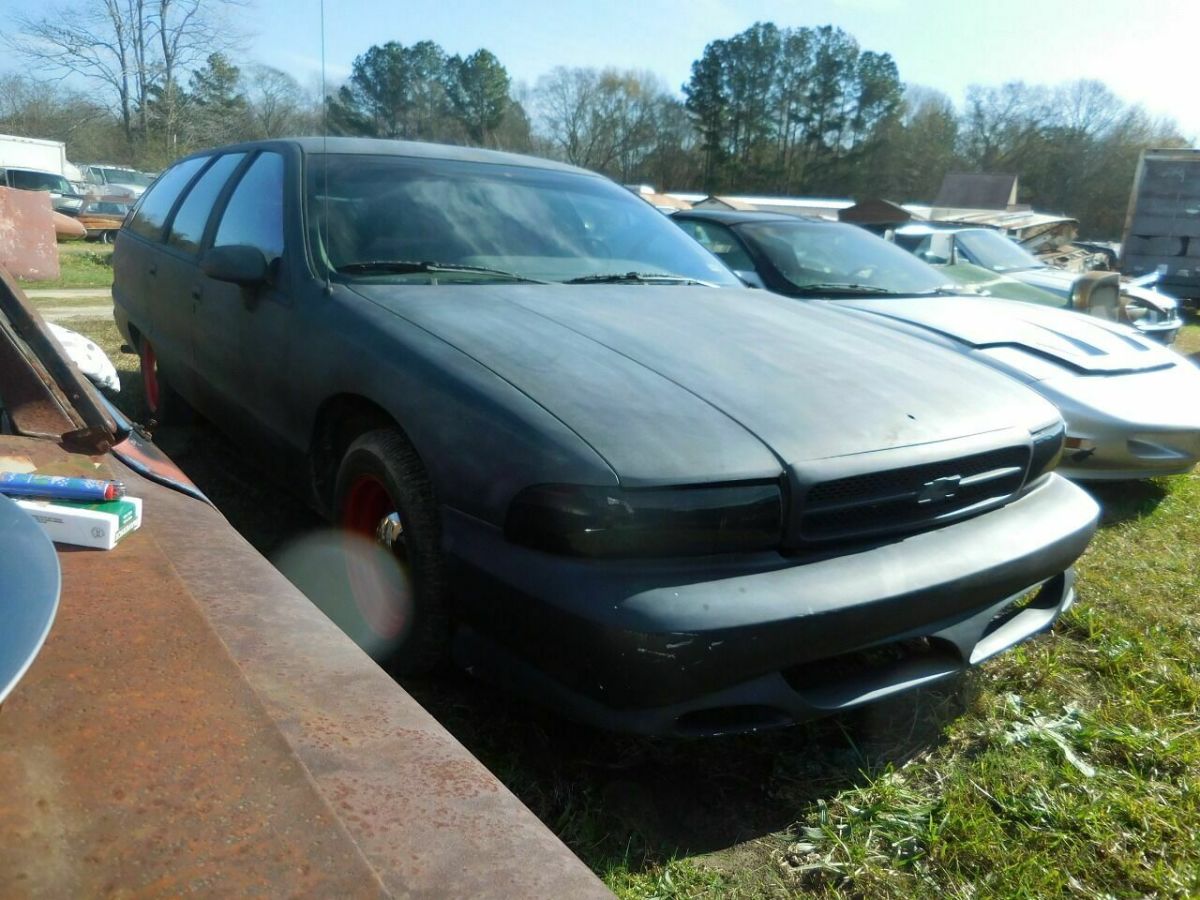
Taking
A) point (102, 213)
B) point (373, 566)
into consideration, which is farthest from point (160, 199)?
point (102, 213)

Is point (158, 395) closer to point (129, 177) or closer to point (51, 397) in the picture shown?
point (51, 397)

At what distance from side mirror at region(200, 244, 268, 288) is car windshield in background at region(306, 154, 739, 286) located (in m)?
0.20

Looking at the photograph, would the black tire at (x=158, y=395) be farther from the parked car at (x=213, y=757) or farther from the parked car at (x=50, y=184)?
the parked car at (x=50, y=184)

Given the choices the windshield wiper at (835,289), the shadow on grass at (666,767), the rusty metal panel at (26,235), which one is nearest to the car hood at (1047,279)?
the windshield wiper at (835,289)

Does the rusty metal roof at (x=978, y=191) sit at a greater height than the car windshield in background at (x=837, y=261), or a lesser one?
greater

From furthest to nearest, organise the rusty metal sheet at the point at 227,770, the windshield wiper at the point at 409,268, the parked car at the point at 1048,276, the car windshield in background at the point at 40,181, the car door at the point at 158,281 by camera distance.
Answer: the car windshield in background at the point at 40,181
the parked car at the point at 1048,276
the car door at the point at 158,281
the windshield wiper at the point at 409,268
the rusty metal sheet at the point at 227,770

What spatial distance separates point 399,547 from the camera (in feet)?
7.27

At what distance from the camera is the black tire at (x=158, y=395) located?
163 inches

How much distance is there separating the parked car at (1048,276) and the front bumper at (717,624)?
5195mm

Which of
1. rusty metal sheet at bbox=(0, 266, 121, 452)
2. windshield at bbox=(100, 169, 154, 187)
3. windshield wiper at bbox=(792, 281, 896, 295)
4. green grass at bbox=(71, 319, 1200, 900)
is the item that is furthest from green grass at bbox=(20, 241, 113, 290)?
green grass at bbox=(71, 319, 1200, 900)

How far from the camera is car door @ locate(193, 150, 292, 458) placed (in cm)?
282

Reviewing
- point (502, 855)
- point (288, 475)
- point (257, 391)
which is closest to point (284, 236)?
point (257, 391)

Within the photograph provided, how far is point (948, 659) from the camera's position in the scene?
83.9 inches

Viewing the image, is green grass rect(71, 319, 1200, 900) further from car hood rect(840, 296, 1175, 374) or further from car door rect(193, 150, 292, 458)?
car hood rect(840, 296, 1175, 374)
